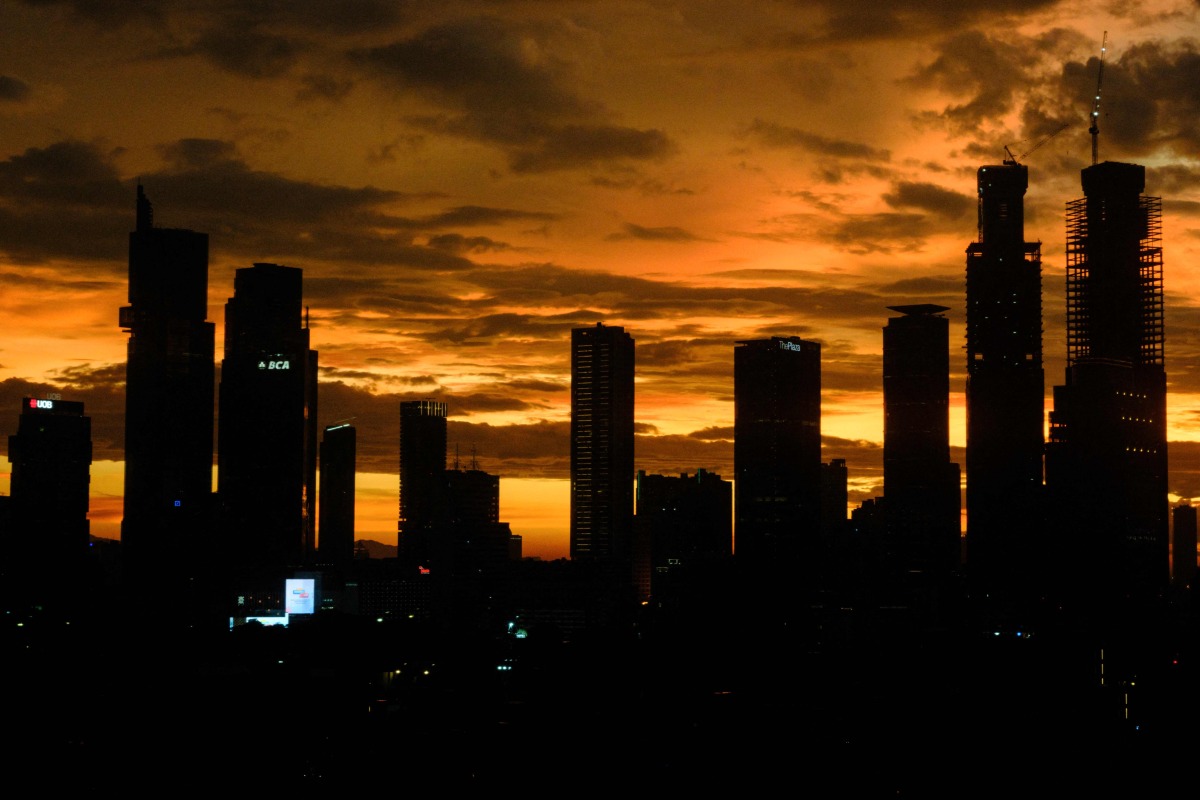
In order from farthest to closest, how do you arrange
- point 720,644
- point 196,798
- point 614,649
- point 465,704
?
point 720,644, point 614,649, point 465,704, point 196,798

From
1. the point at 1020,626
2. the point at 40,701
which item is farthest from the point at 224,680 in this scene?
the point at 1020,626

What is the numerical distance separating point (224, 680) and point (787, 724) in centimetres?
3092

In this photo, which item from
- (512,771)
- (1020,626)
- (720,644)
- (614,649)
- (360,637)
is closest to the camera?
(512,771)

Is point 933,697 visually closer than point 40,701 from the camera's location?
No

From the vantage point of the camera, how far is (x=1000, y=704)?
263 feet

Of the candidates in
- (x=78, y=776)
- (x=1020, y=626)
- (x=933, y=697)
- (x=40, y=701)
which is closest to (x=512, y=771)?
(x=78, y=776)

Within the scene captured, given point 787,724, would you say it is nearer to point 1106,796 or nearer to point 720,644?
point 1106,796

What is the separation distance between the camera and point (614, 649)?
357ft

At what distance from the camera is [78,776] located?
180 ft

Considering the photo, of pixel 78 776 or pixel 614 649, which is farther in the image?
pixel 614 649

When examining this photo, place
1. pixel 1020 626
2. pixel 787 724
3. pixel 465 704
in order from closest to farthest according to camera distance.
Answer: pixel 787 724 < pixel 465 704 < pixel 1020 626

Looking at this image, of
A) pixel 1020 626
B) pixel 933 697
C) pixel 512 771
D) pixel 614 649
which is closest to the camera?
pixel 512 771

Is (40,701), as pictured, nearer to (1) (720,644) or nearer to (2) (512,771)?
(2) (512,771)

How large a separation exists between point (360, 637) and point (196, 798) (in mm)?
66276
